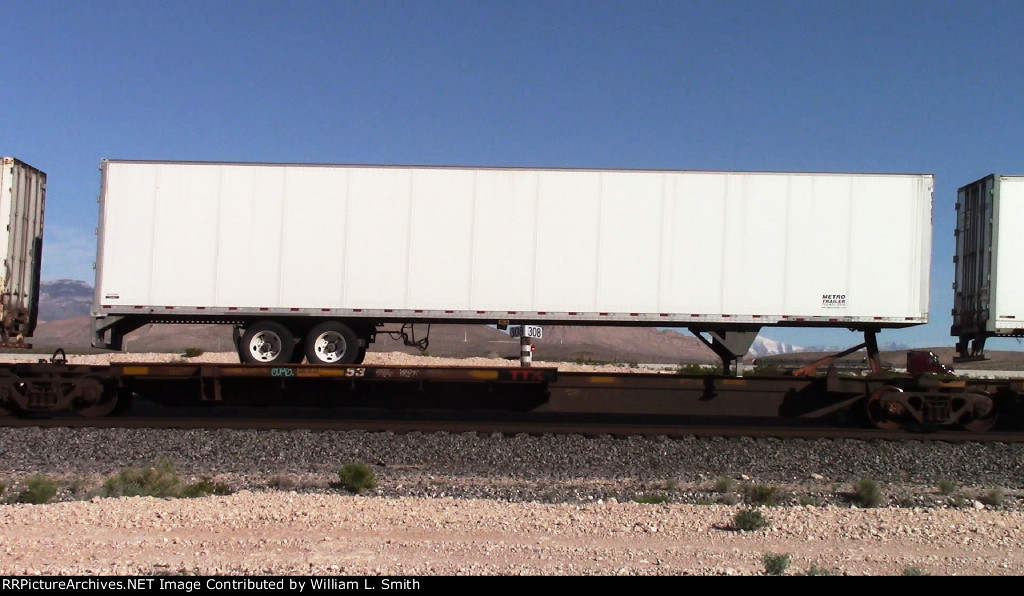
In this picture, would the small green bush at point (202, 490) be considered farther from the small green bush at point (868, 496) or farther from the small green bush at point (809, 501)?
the small green bush at point (868, 496)

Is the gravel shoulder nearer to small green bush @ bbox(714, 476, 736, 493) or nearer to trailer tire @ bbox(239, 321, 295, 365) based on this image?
small green bush @ bbox(714, 476, 736, 493)

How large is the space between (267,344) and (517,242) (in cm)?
438

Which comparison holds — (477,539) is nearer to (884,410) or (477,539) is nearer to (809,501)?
(809,501)

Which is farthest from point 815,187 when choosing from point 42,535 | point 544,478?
point 42,535

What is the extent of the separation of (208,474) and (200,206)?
5.24 metres

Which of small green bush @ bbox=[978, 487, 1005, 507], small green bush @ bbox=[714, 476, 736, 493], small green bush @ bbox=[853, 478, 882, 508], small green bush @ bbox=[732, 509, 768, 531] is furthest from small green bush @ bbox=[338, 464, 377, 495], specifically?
small green bush @ bbox=[978, 487, 1005, 507]

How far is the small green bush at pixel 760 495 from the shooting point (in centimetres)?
834

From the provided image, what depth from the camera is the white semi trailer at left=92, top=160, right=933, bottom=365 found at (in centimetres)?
1270

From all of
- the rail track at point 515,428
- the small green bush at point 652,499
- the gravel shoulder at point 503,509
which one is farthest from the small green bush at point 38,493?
the small green bush at point 652,499

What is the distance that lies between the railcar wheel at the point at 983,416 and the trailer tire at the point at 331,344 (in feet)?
30.7

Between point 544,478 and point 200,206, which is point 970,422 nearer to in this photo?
point 544,478

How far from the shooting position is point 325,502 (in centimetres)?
754

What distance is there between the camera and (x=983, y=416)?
1188 centimetres

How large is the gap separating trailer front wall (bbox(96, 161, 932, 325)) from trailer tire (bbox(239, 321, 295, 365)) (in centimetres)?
44
